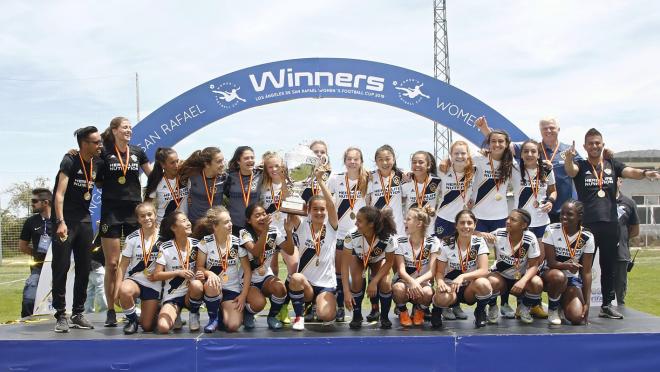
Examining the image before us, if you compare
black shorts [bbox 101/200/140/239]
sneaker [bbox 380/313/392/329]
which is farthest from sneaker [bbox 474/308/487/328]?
black shorts [bbox 101/200/140/239]

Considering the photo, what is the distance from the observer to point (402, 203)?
541cm

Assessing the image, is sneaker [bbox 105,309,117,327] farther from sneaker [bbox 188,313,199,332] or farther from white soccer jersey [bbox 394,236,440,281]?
white soccer jersey [bbox 394,236,440,281]

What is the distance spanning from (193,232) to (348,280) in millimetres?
1314

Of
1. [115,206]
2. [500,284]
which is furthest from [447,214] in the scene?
[115,206]

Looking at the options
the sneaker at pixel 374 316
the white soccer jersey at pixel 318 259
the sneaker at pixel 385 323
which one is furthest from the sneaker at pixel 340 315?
the sneaker at pixel 385 323

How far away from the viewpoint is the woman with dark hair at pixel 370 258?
187 inches

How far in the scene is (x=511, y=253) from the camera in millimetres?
4840

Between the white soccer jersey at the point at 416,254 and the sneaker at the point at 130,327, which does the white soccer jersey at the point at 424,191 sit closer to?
the white soccer jersey at the point at 416,254

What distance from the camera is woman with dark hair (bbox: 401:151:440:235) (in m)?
5.27

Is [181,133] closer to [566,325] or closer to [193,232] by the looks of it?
[193,232]

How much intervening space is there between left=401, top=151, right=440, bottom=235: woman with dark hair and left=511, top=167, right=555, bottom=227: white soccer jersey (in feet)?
2.23

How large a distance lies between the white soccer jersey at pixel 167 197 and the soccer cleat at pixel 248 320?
3.63ft

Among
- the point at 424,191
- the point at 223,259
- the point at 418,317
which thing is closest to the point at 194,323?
the point at 223,259

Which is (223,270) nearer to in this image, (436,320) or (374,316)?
(374,316)
